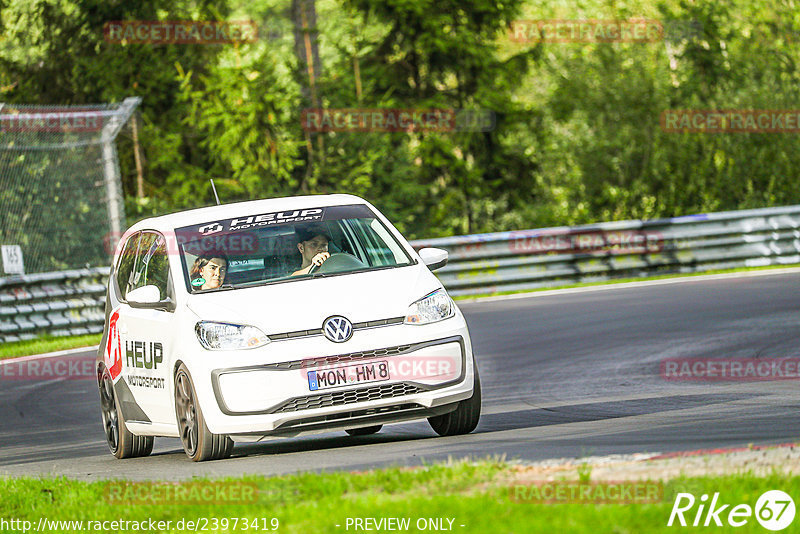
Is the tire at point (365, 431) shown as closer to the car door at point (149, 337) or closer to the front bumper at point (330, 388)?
the car door at point (149, 337)

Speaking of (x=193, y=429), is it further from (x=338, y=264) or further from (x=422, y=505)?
(x=422, y=505)

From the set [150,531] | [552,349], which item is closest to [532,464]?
[150,531]

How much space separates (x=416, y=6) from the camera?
31.0 metres

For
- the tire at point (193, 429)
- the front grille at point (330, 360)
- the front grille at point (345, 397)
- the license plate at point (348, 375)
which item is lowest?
the tire at point (193, 429)

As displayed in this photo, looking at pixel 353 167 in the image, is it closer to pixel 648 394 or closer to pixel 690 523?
pixel 648 394

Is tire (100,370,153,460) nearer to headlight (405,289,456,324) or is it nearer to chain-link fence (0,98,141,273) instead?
headlight (405,289,456,324)

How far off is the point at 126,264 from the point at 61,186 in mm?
11985

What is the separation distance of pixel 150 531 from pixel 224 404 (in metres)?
2.07

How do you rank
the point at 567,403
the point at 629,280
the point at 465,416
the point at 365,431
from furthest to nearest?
1. the point at 629,280
2. the point at 567,403
3. the point at 365,431
4. the point at 465,416

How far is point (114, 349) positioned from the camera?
977 cm

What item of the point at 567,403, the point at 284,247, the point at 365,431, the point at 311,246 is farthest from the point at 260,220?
the point at 567,403

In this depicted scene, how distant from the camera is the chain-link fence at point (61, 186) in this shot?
2061cm

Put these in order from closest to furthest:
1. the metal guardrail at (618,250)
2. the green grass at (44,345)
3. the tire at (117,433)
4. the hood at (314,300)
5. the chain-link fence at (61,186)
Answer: the hood at (314,300) → the tire at (117,433) → the green grass at (44,345) → the chain-link fence at (61,186) → the metal guardrail at (618,250)

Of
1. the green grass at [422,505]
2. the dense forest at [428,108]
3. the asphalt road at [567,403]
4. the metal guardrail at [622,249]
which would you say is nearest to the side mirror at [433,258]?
the asphalt road at [567,403]
